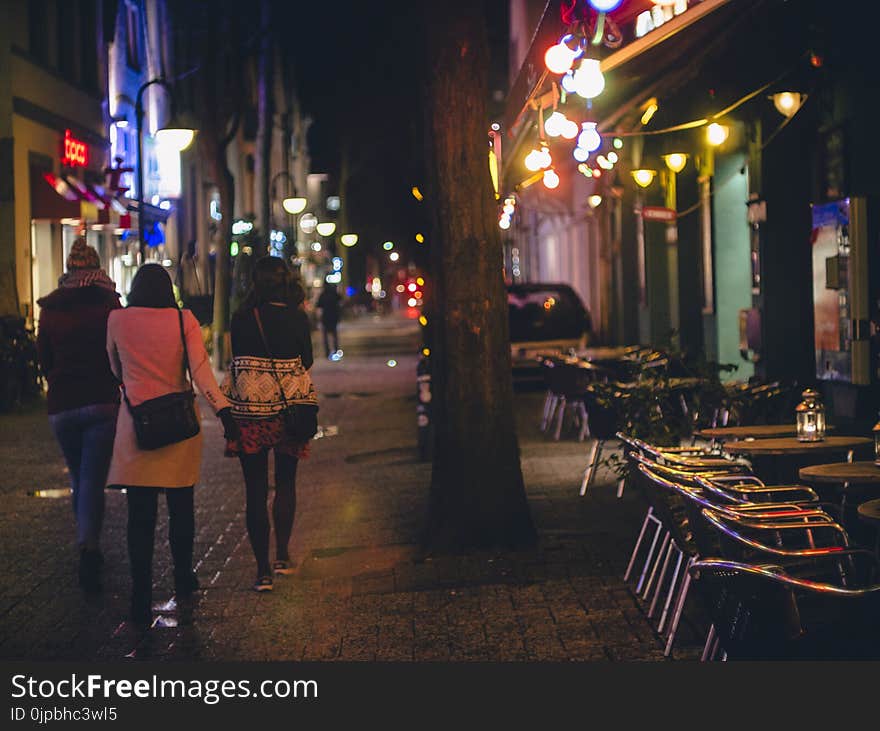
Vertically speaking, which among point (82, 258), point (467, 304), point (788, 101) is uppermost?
point (788, 101)

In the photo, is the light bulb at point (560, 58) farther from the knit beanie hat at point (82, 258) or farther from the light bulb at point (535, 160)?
the light bulb at point (535, 160)

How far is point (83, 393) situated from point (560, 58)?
413 cm

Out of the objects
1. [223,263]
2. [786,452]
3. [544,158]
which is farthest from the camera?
[223,263]

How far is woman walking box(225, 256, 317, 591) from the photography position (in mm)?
8281

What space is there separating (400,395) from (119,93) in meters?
11.8

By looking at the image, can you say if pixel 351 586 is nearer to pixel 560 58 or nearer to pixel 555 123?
pixel 560 58

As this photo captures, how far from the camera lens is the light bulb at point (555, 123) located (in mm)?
12694

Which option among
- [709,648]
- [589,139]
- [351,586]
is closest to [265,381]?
[351,586]

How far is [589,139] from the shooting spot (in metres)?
14.0

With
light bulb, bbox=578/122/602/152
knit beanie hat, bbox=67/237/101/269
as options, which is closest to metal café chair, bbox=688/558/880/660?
knit beanie hat, bbox=67/237/101/269

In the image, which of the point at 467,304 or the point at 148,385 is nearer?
the point at 148,385

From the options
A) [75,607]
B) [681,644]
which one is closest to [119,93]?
[75,607]

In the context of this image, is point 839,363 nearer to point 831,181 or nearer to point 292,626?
point 831,181

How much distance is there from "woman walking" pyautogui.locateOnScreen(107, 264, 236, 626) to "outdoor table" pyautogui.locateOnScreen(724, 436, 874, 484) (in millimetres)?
2999
